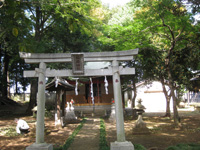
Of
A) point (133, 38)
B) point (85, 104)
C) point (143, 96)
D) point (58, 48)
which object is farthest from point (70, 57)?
point (143, 96)

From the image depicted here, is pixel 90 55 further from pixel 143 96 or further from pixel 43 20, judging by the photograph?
pixel 143 96

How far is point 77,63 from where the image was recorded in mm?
6668

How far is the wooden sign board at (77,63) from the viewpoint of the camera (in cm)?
666

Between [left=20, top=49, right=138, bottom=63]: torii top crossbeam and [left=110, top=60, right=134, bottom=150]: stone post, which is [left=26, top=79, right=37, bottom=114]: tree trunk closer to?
[left=20, top=49, right=138, bottom=63]: torii top crossbeam

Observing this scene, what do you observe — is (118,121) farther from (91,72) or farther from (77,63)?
(77,63)

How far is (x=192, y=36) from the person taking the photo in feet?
35.4

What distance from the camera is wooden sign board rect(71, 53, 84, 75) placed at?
21.9 feet

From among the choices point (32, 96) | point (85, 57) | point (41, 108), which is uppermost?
point (85, 57)

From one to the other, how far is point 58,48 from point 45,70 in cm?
1124

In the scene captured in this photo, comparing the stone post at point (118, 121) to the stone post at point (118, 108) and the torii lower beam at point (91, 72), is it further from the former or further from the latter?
the torii lower beam at point (91, 72)

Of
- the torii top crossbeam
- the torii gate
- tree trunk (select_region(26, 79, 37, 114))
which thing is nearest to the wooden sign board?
the torii gate

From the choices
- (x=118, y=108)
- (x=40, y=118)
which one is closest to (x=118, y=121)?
(x=118, y=108)


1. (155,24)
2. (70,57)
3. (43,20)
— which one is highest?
(43,20)

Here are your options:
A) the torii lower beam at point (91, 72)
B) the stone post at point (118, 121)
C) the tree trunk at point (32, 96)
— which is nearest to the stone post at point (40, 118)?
the torii lower beam at point (91, 72)
